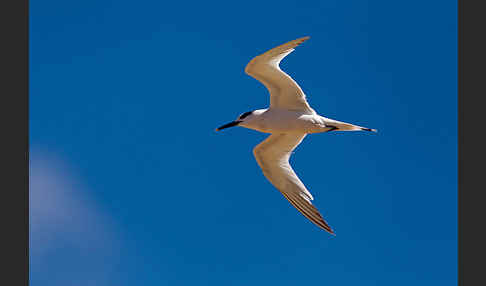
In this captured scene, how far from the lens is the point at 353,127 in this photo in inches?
419

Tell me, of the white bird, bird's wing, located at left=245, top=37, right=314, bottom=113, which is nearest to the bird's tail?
the white bird

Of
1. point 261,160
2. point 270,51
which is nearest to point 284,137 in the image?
point 261,160

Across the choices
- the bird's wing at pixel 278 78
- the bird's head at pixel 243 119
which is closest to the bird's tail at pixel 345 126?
the bird's wing at pixel 278 78

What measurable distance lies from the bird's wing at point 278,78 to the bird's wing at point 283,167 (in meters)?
0.82

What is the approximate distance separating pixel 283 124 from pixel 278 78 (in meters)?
0.92

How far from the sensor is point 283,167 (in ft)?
38.3

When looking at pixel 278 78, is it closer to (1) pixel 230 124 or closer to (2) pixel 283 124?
(2) pixel 283 124

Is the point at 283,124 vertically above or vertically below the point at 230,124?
below

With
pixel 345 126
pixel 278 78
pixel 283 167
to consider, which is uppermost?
pixel 278 78

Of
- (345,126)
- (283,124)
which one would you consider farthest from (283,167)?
(345,126)

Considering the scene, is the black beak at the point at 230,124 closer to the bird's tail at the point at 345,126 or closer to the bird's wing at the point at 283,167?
the bird's wing at the point at 283,167

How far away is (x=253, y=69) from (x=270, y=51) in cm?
63

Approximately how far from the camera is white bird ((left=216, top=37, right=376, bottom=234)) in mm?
10428

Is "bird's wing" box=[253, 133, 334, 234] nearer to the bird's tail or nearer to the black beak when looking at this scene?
the black beak
